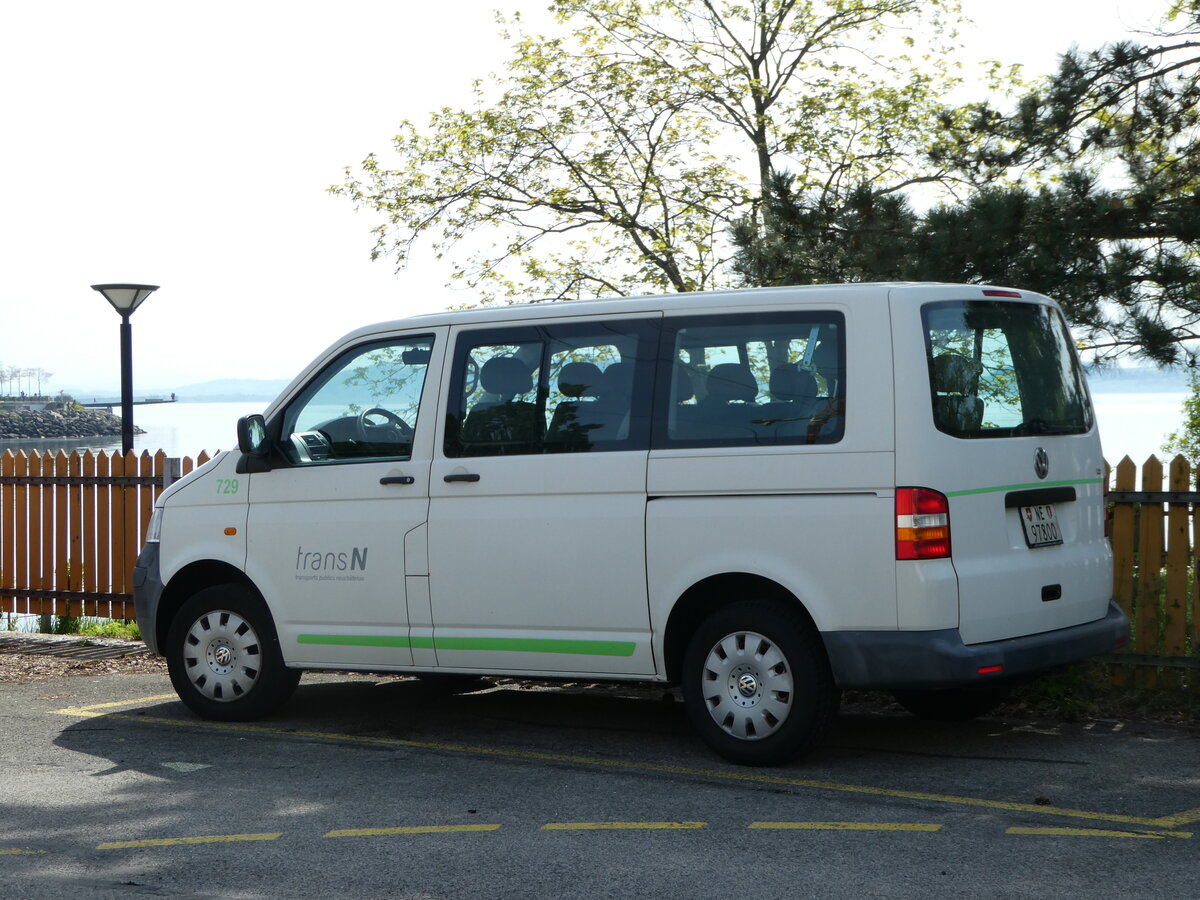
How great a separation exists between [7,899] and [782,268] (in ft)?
23.8

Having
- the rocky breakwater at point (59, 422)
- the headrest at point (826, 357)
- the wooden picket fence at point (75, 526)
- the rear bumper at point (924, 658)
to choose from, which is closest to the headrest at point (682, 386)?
the headrest at point (826, 357)

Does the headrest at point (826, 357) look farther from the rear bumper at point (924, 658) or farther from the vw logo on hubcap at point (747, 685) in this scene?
the vw logo on hubcap at point (747, 685)

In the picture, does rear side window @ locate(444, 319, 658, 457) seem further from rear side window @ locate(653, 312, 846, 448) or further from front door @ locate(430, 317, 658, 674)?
rear side window @ locate(653, 312, 846, 448)

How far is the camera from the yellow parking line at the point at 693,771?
5551 mm

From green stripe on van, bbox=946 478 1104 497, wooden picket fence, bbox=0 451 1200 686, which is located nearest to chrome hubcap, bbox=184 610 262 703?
green stripe on van, bbox=946 478 1104 497

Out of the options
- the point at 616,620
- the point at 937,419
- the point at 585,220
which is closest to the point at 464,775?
the point at 616,620

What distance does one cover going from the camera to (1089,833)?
5.28 m

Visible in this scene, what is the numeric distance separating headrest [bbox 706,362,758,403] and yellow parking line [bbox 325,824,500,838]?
2112mm

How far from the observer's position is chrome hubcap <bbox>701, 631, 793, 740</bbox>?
625 centimetres

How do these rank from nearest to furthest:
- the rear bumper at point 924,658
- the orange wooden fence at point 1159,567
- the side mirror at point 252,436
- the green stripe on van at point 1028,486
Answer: the rear bumper at point 924,658 → the green stripe on van at point 1028,486 → the side mirror at point 252,436 → the orange wooden fence at point 1159,567

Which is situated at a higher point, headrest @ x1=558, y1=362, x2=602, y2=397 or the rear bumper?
headrest @ x1=558, y1=362, x2=602, y2=397

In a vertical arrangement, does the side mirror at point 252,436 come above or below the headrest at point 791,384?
below

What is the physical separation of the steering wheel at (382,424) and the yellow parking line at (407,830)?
2320mm

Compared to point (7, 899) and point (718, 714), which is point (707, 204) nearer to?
point (718, 714)
